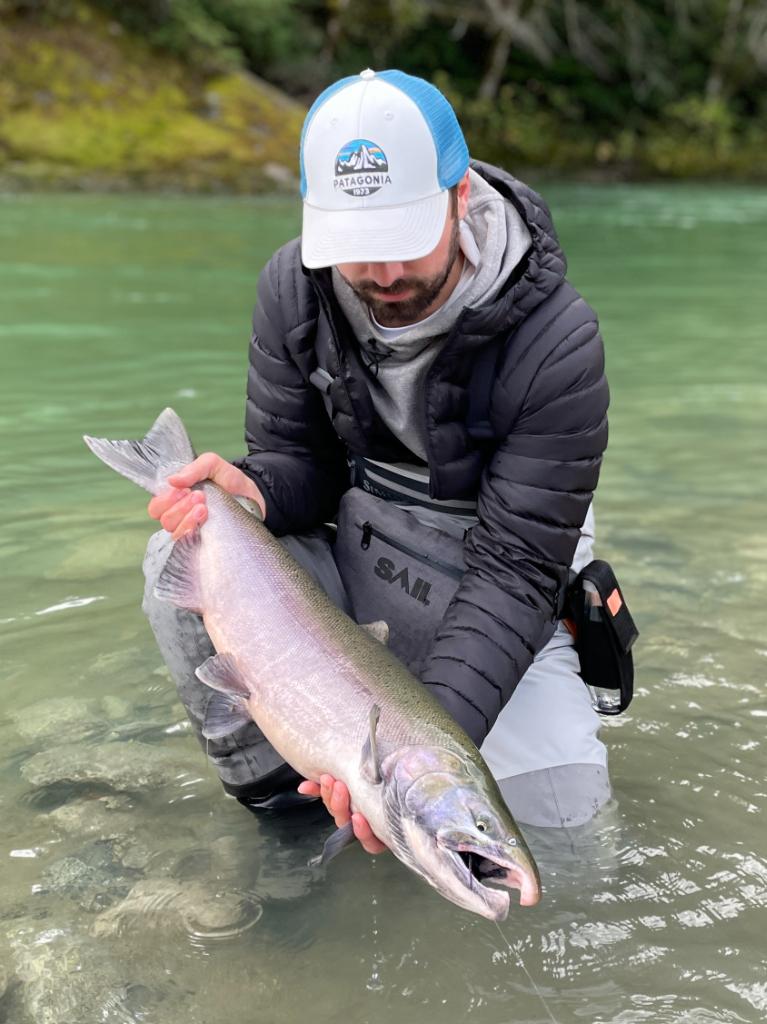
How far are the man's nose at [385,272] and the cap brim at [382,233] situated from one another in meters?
0.09

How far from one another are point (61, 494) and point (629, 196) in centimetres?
2465

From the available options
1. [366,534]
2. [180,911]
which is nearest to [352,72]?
[366,534]

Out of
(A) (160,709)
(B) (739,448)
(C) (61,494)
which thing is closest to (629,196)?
(B) (739,448)

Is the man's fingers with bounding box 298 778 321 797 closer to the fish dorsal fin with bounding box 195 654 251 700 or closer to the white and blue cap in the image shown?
the fish dorsal fin with bounding box 195 654 251 700

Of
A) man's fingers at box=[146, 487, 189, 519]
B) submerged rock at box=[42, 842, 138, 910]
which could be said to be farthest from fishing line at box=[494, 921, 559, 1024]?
man's fingers at box=[146, 487, 189, 519]

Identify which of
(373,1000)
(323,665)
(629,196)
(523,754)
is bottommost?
(629,196)

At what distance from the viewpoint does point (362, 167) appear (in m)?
2.89

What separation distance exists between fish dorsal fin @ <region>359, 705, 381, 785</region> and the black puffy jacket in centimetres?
40

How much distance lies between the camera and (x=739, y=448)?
728cm

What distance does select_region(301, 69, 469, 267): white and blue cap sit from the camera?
9.49 feet

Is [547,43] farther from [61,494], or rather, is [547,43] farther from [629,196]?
[61,494]

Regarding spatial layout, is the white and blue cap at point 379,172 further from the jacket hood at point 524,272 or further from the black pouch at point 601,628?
the black pouch at point 601,628

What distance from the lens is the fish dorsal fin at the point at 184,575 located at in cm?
312

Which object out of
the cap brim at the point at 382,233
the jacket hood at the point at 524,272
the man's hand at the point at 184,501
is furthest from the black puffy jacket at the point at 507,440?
the man's hand at the point at 184,501
